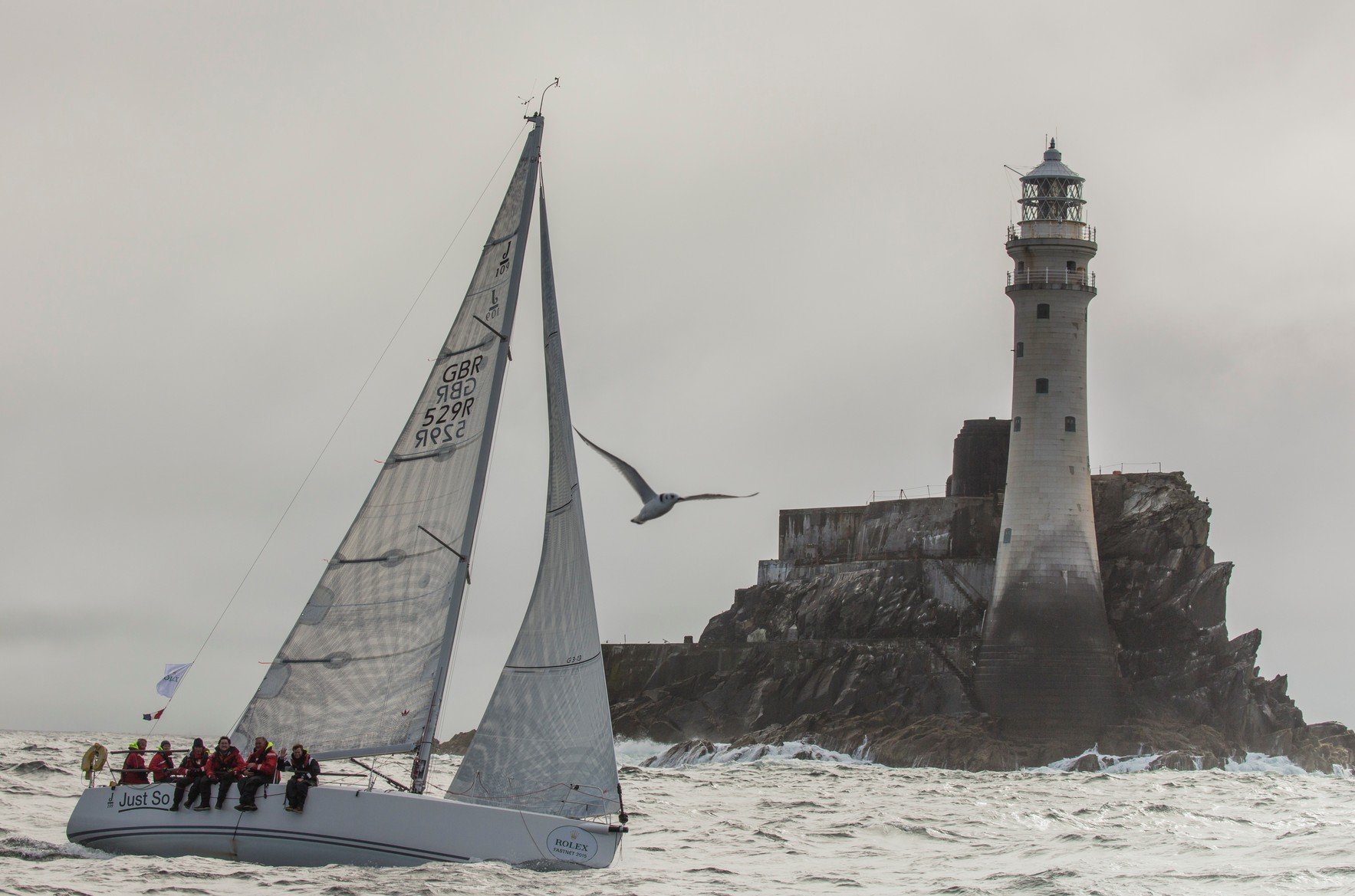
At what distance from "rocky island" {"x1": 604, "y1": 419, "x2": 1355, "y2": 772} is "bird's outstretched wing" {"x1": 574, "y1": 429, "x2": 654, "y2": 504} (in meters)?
28.6

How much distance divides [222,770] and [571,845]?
3.84 metres

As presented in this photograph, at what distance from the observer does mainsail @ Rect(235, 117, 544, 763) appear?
20.8 metres

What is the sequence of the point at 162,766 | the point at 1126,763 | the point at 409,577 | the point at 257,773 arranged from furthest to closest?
the point at 1126,763
the point at 409,577
the point at 162,766
the point at 257,773

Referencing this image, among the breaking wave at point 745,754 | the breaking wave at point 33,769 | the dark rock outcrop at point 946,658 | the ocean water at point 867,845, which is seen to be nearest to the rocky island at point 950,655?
the dark rock outcrop at point 946,658

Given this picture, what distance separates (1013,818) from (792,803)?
4621mm

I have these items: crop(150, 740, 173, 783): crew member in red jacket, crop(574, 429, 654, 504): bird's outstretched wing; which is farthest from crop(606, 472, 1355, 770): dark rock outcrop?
crop(150, 740, 173, 783): crew member in red jacket

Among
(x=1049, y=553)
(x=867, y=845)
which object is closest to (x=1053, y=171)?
(x=1049, y=553)

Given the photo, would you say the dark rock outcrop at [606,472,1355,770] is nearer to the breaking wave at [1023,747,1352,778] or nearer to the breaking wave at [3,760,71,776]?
the breaking wave at [1023,747,1352,778]

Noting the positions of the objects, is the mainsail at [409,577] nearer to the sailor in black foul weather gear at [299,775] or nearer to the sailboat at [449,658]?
the sailboat at [449,658]

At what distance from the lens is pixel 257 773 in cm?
1966

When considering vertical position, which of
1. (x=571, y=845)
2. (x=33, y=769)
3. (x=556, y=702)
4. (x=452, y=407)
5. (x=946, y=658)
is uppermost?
(x=946, y=658)

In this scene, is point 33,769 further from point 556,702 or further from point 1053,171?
point 1053,171

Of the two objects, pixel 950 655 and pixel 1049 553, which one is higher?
pixel 1049 553

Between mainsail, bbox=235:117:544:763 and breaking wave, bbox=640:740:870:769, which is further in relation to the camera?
breaking wave, bbox=640:740:870:769
